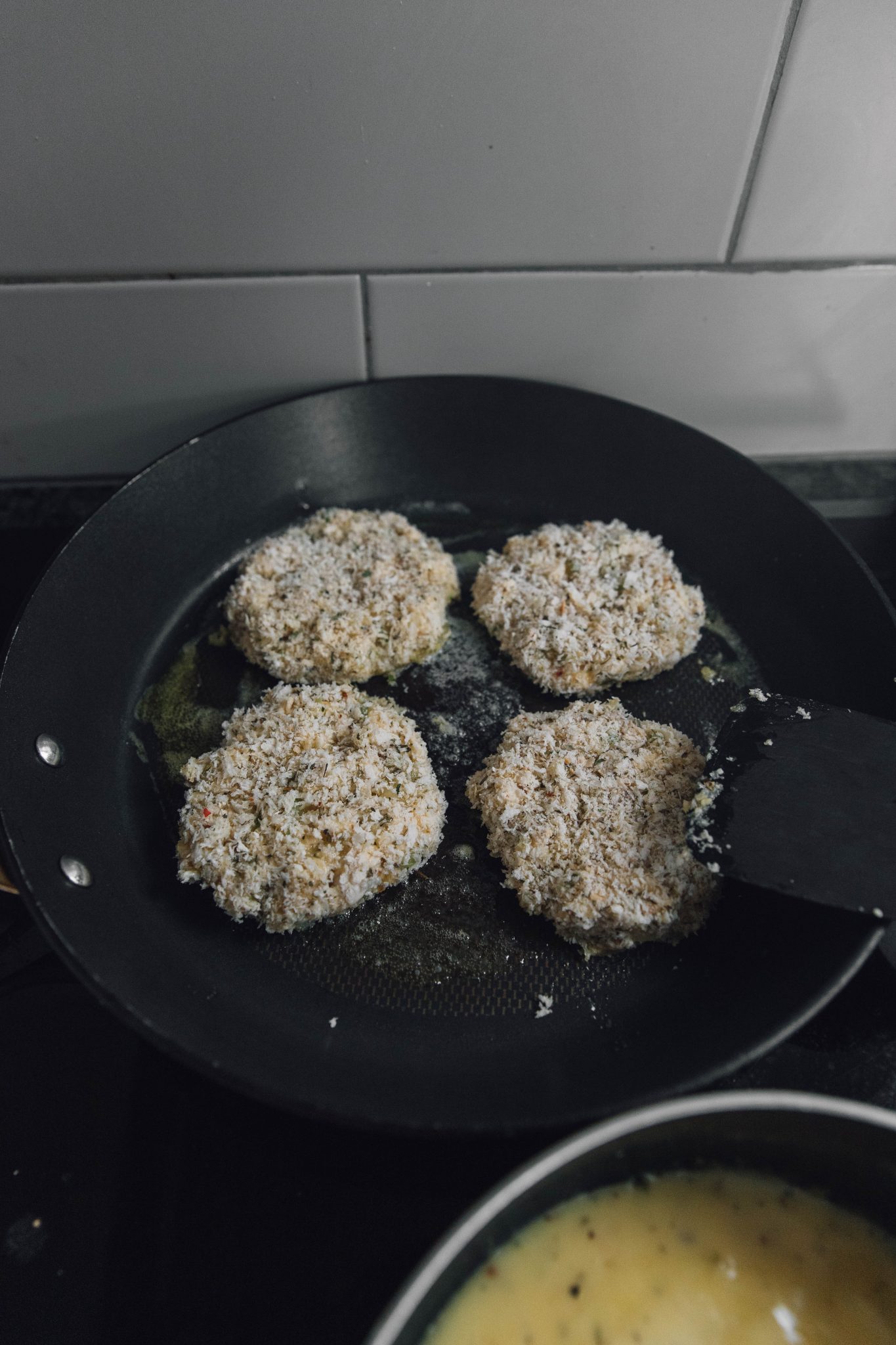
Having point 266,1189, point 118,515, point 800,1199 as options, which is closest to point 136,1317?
point 266,1189

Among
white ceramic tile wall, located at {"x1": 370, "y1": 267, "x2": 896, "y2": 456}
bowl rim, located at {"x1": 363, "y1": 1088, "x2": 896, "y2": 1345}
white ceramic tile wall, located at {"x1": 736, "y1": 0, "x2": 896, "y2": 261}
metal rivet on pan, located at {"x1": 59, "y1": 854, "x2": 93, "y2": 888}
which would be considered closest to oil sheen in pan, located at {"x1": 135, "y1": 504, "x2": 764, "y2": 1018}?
metal rivet on pan, located at {"x1": 59, "y1": 854, "x2": 93, "y2": 888}

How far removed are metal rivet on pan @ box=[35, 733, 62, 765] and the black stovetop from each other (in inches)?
8.0

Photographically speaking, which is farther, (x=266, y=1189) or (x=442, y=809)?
(x=442, y=809)

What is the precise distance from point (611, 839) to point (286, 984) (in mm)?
372

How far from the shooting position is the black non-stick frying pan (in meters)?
0.87

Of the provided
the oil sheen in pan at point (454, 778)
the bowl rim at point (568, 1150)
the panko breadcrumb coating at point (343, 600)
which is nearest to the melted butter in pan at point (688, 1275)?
the bowl rim at point (568, 1150)

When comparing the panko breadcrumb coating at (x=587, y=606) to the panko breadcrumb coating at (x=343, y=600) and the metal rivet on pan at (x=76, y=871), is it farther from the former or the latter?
the metal rivet on pan at (x=76, y=871)

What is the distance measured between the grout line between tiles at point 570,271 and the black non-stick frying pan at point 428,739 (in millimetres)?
145

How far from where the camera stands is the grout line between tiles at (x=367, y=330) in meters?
1.19

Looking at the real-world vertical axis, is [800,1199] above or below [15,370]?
below

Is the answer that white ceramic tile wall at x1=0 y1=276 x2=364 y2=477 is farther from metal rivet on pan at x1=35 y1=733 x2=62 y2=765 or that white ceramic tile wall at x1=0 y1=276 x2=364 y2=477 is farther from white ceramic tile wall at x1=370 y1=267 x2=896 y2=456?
metal rivet on pan at x1=35 y1=733 x2=62 y2=765

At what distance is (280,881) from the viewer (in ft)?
3.29

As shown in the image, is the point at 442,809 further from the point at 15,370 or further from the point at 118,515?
the point at 15,370

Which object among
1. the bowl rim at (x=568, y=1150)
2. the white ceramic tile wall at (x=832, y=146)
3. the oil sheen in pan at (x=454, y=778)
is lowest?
the oil sheen in pan at (x=454, y=778)
